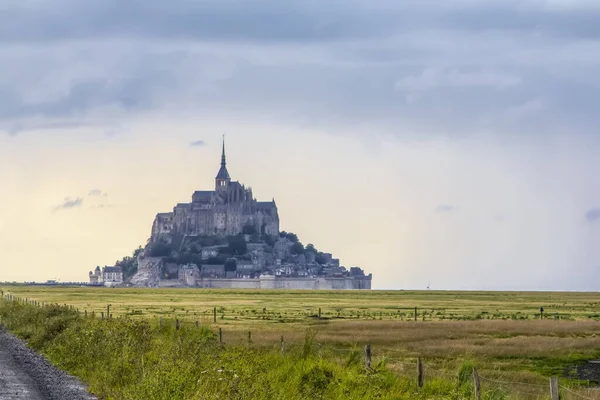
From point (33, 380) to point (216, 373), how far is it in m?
8.66

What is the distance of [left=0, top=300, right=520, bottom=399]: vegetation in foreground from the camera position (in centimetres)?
1891

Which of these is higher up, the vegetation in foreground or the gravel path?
the vegetation in foreground

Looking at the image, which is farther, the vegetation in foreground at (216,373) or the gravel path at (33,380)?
the gravel path at (33,380)

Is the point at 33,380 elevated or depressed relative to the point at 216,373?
depressed

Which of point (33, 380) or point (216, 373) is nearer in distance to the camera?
point (216, 373)

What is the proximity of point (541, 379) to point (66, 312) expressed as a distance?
915 inches

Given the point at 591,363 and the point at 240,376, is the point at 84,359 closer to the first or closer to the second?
the point at 240,376

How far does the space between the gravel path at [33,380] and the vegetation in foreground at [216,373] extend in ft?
1.68

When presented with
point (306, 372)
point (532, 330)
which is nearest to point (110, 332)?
point (306, 372)

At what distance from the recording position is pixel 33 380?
26859 millimetres

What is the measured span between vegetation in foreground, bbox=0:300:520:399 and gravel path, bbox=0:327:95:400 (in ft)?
1.68

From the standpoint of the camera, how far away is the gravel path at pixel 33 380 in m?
23.3

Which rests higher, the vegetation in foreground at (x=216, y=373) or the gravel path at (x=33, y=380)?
the vegetation in foreground at (x=216, y=373)

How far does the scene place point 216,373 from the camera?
2030 cm
